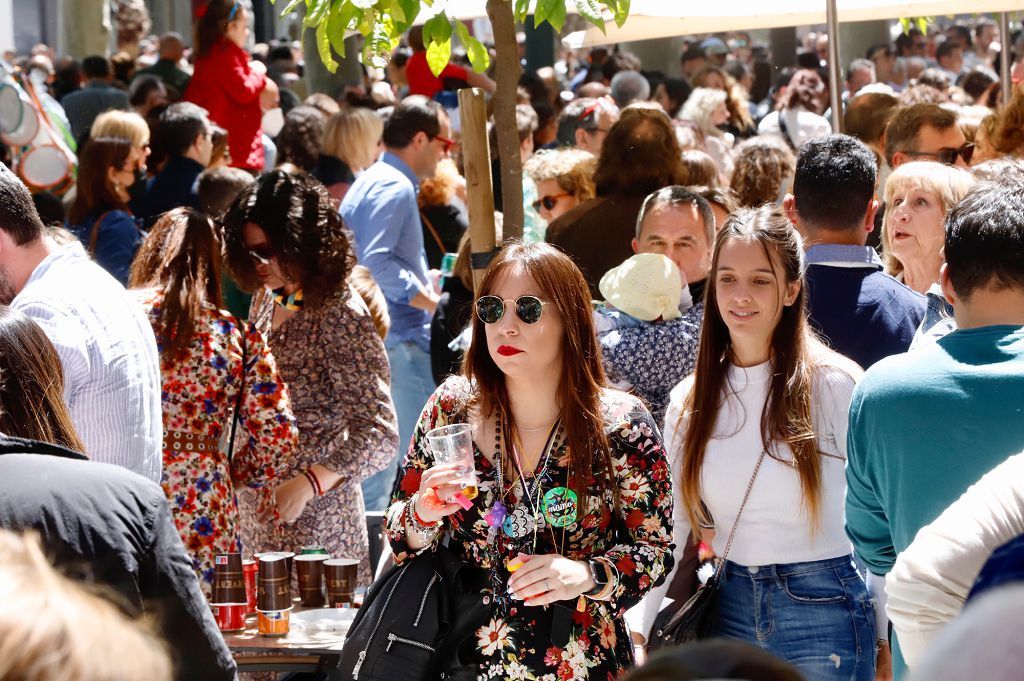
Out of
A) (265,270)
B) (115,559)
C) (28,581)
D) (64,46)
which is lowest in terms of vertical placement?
(115,559)

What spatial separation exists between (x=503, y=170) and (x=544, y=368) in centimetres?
129

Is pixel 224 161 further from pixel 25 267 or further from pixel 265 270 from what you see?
pixel 25 267

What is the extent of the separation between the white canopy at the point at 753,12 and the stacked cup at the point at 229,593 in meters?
4.51

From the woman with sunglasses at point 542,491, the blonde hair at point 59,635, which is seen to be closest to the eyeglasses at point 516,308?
the woman with sunglasses at point 542,491

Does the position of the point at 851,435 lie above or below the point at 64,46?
below

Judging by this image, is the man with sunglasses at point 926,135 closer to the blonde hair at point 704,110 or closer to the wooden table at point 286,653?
the blonde hair at point 704,110

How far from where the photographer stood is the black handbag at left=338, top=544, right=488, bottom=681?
3191 millimetres

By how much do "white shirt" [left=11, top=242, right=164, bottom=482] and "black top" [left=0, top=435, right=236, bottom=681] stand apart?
113 centimetres

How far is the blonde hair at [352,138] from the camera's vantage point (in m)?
8.85

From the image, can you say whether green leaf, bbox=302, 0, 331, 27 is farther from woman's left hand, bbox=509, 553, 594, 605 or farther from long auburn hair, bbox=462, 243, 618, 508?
woman's left hand, bbox=509, 553, 594, 605

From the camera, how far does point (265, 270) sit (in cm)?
483

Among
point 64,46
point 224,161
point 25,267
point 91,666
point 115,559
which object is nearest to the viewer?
point 91,666

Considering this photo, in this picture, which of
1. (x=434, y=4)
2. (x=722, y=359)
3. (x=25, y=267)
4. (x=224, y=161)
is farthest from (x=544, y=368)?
(x=224, y=161)

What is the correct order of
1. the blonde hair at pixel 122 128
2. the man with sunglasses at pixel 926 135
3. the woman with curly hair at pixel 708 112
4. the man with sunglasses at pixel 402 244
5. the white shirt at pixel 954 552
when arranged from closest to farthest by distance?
the white shirt at pixel 954 552 < the man with sunglasses at pixel 926 135 < the man with sunglasses at pixel 402 244 < the blonde hair at pixel 122 128 < the woman with curly hair at pixel 708 112
